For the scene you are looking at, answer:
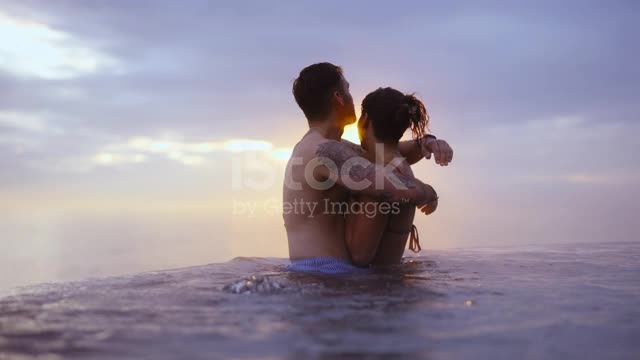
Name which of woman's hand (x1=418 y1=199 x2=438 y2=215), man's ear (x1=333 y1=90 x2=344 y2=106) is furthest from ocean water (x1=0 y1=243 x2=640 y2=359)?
man's ear (x1=333 y1=90 x2=344 y2=106)

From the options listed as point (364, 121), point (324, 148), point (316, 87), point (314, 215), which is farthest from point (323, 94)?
point (314, 215)

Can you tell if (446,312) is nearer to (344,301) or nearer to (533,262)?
(344,301)

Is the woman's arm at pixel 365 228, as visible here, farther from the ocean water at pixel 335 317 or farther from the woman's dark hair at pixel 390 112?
the woman's dark hair at pixel 390 112

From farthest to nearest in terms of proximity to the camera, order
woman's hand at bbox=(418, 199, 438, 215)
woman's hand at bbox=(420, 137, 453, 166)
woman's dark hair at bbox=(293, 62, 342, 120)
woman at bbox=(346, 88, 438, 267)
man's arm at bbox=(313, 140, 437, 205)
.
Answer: woman's hand at bbox=(420, 137, 453, 166), woman's dark hair at bbox=(293, 62, 342, 120), woman's hand at bbox=(418, 199, 438, 215), woman at bbox=(346, 88, 438, 267), man's arm at bbox=(313, 140, 437, 205)

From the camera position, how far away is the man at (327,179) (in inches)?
233

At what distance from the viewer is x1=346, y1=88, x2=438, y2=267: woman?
6.11m

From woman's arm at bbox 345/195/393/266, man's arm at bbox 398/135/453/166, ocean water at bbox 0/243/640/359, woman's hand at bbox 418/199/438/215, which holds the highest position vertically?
man's arm at bbox 398/135/453/166

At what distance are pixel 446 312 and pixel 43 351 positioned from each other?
2.43 metres

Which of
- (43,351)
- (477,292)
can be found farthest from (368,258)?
(43,351)

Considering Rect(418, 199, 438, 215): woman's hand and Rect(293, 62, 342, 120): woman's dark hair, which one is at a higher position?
Rect(293, 62, 342, 120): woman's dark hair

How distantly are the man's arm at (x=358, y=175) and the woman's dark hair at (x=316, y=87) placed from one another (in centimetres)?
57

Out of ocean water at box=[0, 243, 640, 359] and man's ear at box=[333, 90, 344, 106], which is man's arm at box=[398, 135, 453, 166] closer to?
man's ear at box=[333, 90, 344, 106]

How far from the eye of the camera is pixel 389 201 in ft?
19.7

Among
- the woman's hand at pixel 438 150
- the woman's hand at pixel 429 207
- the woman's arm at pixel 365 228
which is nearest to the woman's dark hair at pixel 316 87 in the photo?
the woman's arm at pixel 365 228
